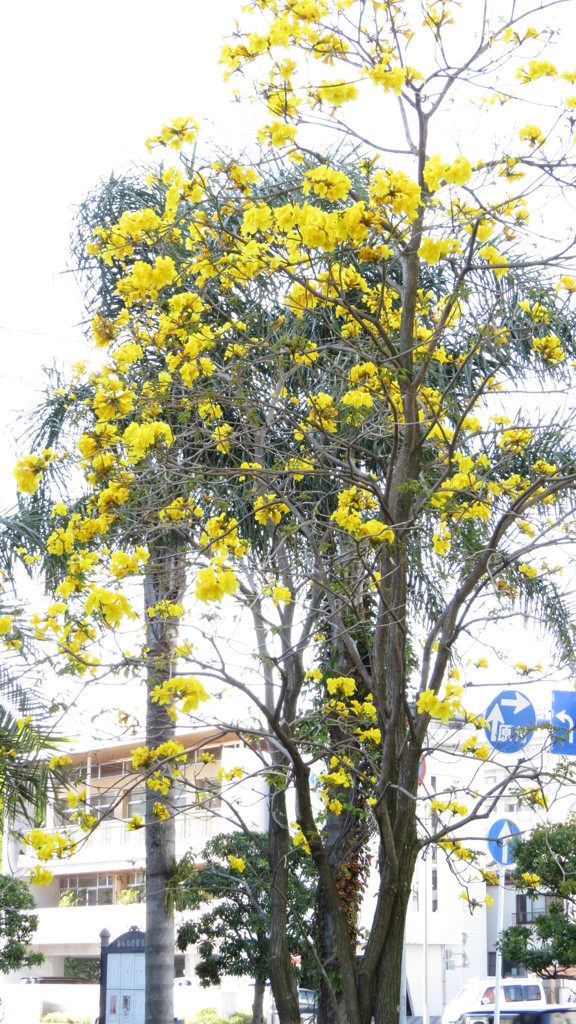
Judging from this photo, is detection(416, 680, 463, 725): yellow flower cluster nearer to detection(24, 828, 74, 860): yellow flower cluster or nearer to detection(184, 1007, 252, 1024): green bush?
detection(24, 828, 74, 860): yellow flower cluster

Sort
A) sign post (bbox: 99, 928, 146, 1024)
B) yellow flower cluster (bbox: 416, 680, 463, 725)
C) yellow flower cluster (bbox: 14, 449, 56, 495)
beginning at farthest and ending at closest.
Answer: sign post (bbox: 99, 928, 146, 1024), yellow flower cluster (bbox: 14, 449, 56, 495), yellow flower cluster (bbox: 416, 680, 463, 725)

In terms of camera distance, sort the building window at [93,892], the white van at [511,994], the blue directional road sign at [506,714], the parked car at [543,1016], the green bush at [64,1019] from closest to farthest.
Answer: the blue directional road sign at [506,714]
the parked car at [543,1016]
the white van at [511,994]
the green bush at [64,1019]
the building window at [93,892]

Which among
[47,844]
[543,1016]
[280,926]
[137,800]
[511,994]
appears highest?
[47,844]

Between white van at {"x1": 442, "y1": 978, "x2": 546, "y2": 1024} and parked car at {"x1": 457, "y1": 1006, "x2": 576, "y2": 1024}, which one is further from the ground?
parked car at {"x1": 457, "y1": 1006, "x2": 576, "y2": 1024}

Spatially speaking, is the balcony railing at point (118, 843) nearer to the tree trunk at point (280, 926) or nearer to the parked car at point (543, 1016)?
the parked car at point (543, 1016)

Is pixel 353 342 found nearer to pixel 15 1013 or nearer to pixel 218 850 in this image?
pixel 218 850

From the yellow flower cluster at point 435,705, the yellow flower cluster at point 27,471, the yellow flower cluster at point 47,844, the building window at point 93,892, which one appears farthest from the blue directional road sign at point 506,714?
the building window at point 93,892

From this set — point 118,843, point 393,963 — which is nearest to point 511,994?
point 118,843

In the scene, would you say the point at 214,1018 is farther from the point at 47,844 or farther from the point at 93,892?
the point at 47,844

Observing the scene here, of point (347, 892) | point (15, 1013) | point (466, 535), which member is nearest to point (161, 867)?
point (347, 892)

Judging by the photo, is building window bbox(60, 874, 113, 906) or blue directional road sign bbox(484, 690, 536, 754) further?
building window bbox(60, 874, 113, 906)

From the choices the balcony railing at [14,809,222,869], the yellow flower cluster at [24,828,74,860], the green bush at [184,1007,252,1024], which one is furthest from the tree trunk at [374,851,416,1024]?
the balcony railing at [14,809,222,869]

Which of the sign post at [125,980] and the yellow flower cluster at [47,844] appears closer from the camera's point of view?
the yellow flower cluster at [47,844]

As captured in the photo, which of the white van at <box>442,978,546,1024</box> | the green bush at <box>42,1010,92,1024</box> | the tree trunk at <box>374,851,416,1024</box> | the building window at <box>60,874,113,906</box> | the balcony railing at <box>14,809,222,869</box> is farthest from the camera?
the building window at <box>60,874,113,906</box>
